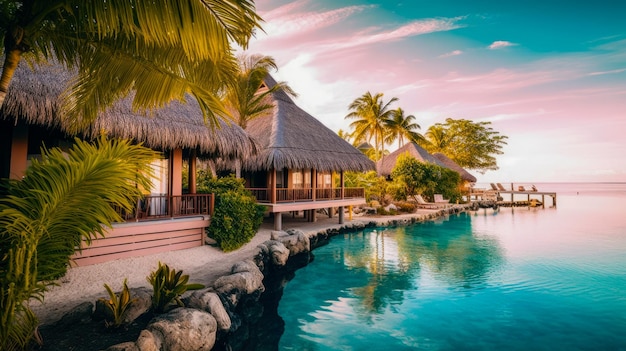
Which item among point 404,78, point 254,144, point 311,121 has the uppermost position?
point 404,78

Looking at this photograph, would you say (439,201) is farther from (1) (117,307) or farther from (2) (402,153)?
(1) (117,307)

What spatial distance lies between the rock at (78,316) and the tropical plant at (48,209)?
4.72 ft

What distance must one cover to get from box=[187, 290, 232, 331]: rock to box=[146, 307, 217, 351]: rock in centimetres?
29

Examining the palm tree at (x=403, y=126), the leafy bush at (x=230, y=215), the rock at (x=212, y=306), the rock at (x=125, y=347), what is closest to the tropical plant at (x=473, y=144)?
the palm tree at (x=403, y=126)

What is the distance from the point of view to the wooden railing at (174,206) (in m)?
8.30

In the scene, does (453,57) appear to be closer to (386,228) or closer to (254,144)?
(386,228)

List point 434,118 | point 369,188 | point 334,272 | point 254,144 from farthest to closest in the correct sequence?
point 434,118 → point 369,188 → point 254,144 → point 334,272

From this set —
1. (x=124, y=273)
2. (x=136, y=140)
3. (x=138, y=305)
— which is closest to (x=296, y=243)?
(x=124, y=273)

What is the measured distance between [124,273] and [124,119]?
3.55 metres

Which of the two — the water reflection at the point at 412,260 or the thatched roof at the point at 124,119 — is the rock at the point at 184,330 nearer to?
the thatched roof at the point at 124,119

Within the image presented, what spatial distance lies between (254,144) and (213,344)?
6882mm

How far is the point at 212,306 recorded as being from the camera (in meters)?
5.18

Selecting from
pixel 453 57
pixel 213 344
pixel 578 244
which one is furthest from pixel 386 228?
pixel 213 344

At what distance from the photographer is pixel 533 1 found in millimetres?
12797
